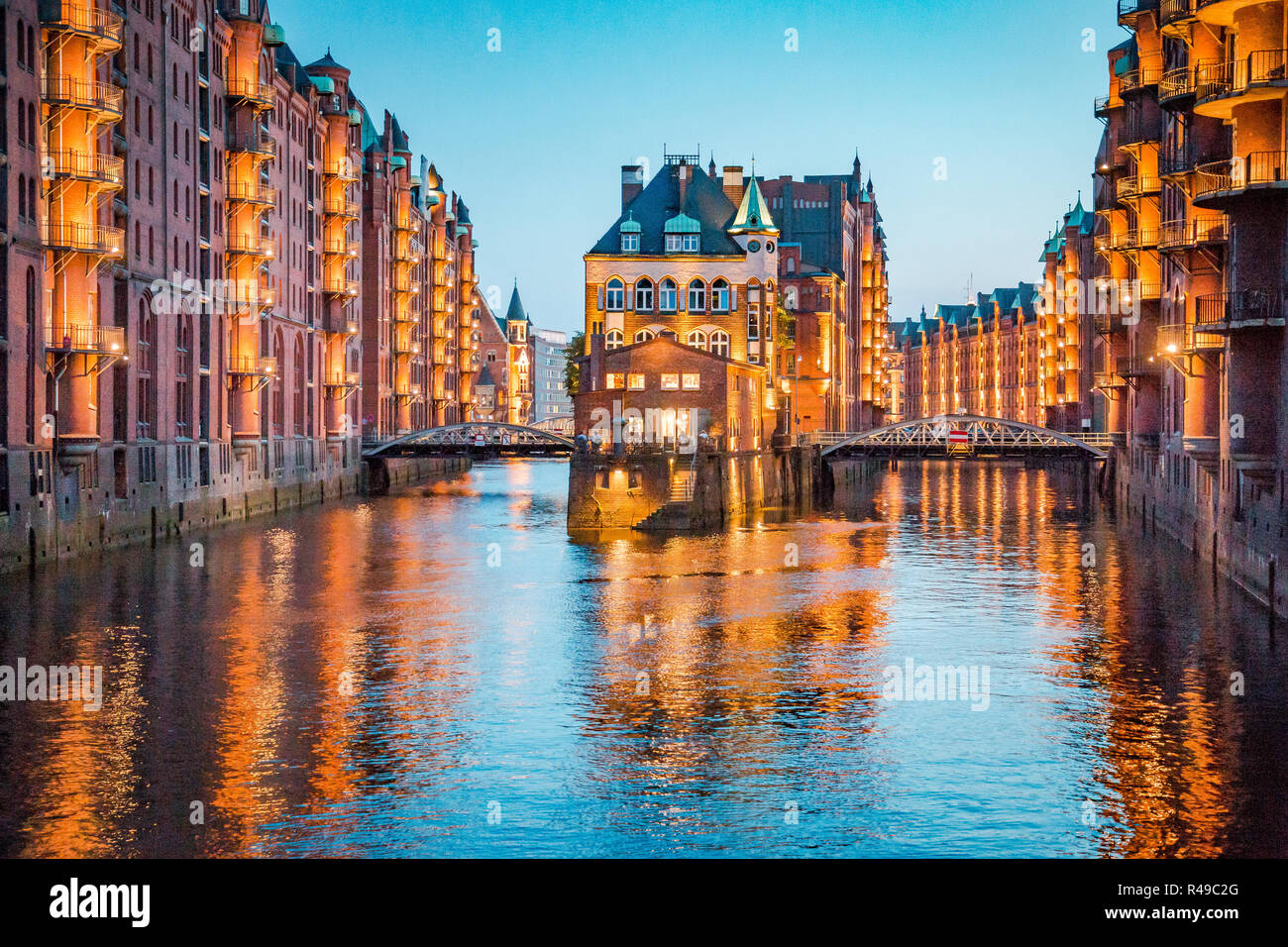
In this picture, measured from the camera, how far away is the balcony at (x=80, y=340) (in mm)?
56312

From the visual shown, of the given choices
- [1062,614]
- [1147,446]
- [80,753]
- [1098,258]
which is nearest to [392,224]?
[1098,258]

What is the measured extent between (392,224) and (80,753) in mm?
100979

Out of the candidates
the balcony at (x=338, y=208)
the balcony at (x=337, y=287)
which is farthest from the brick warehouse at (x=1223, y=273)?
the balcony at (x=338, y=208)

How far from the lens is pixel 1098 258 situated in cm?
12581

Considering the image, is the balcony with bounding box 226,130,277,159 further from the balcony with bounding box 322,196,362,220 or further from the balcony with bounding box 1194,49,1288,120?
the balcony with bounding box 1194,49,1288,120

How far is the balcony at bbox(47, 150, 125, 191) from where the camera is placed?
56.2 metres

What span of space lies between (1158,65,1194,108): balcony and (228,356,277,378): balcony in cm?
4793

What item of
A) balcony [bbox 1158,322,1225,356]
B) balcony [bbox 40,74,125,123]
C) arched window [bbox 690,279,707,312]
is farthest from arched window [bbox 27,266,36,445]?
arched window [bbox 690,279,707,312]

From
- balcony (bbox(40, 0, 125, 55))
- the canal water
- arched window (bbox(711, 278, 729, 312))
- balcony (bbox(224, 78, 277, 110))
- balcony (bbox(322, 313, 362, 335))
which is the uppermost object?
balcony (bbox(224, 78, 277, 110))

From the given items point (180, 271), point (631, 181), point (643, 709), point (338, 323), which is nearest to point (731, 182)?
point (631, 181)

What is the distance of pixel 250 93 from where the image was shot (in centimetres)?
8156

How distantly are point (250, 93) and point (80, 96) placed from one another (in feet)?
84.3

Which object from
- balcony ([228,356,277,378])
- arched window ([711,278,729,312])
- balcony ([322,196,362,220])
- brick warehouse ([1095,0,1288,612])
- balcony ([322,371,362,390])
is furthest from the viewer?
balcony ([322,196,362,220])
